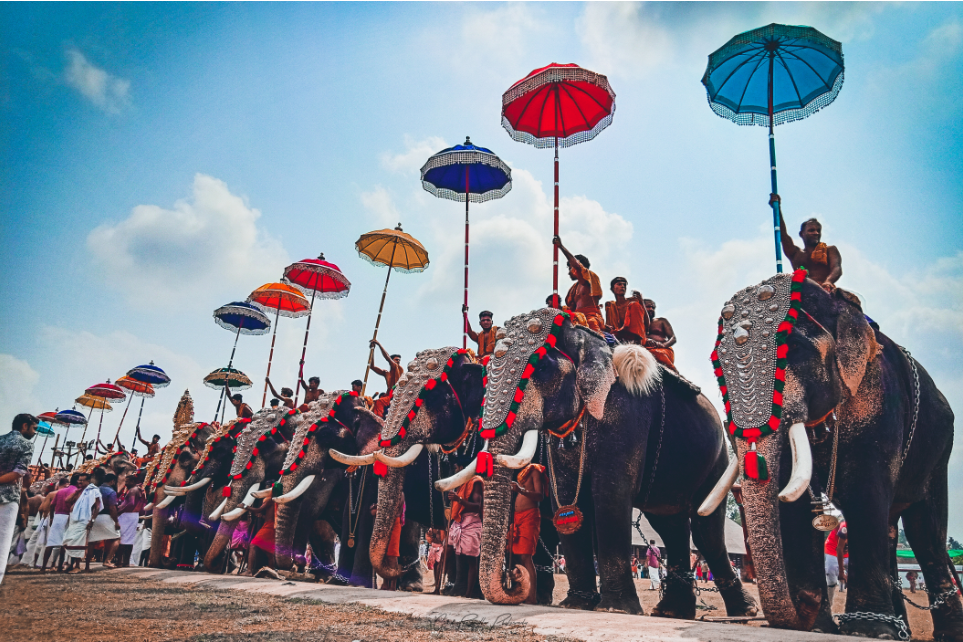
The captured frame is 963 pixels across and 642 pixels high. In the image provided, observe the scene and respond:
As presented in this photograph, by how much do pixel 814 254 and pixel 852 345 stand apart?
1465mm

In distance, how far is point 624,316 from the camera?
874 centimetres

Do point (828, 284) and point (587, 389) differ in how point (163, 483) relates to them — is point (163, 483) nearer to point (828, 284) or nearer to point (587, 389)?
point (587, 389)

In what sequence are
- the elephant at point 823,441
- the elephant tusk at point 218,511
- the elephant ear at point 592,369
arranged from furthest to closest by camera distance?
the elephant tusk at point 218,511 → the elephant ear at point 592,369 → the elephant at point 823,441

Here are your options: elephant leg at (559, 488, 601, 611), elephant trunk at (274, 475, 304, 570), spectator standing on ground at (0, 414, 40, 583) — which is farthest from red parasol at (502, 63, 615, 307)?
spectator standing on ground at (0, 414, 40, 583)

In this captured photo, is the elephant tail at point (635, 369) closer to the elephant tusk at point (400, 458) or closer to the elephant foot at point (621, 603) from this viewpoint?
the elephant foot at point (621, 603)

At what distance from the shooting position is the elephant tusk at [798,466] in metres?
4.68

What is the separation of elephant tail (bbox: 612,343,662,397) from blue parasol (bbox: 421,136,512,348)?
16.2 ft

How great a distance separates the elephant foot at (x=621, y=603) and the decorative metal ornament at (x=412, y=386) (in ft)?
11.3

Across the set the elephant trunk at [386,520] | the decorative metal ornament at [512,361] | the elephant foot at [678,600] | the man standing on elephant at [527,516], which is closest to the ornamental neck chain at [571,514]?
the man standing on elephant at [527,516]

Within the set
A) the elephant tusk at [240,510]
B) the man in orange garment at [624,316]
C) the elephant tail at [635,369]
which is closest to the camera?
the elephant tail at [635,369]

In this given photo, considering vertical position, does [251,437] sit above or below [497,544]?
above

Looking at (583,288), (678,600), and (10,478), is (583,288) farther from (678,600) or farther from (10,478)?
(10,478)

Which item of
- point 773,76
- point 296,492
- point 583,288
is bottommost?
point 296,492

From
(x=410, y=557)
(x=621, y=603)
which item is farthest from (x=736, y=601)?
(x=410, y=557)
